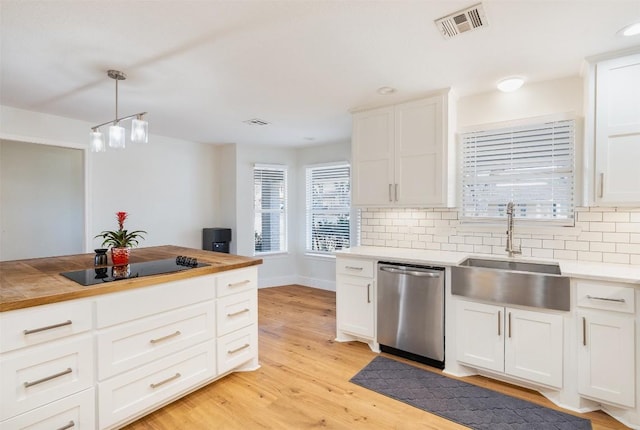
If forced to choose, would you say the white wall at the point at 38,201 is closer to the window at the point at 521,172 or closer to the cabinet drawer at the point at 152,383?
the cabinet drawer at the point at 152,383

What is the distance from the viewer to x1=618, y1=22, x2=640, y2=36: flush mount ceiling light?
1.86m

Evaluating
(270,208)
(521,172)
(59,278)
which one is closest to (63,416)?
(59,278)

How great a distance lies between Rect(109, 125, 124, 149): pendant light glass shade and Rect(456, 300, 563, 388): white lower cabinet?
3.00 meters

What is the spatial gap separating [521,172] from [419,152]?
0.92m

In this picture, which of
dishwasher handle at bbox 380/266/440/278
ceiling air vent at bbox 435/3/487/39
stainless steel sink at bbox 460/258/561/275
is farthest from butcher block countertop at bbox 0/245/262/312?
ceiling air vent at bbox 435/3/487/39

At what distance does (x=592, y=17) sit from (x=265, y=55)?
2.03m

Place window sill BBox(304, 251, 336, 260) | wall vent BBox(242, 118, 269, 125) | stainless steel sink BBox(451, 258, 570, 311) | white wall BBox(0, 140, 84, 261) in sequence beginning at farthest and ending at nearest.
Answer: window sill BBox(304, 251, 336, 260)
white wall BBox(0, 140, 84, 261)
wall vent BBox(242, 118, 269, 125)
stainless steel sink BBox(451, 258, 570, 311)

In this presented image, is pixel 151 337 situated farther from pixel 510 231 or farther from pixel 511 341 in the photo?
pixel 510 231

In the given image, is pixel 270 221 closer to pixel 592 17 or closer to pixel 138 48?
pixel 138 48

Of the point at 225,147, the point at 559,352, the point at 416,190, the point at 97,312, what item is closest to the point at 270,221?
the point at 225,147

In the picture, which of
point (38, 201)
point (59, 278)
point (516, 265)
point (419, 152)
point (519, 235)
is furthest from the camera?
point (38, 201)

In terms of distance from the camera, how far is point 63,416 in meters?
1.56

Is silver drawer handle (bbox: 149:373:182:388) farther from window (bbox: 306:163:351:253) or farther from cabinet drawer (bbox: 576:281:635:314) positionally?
window (bbox: 306:163:351:253)

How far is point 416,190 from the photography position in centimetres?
301
